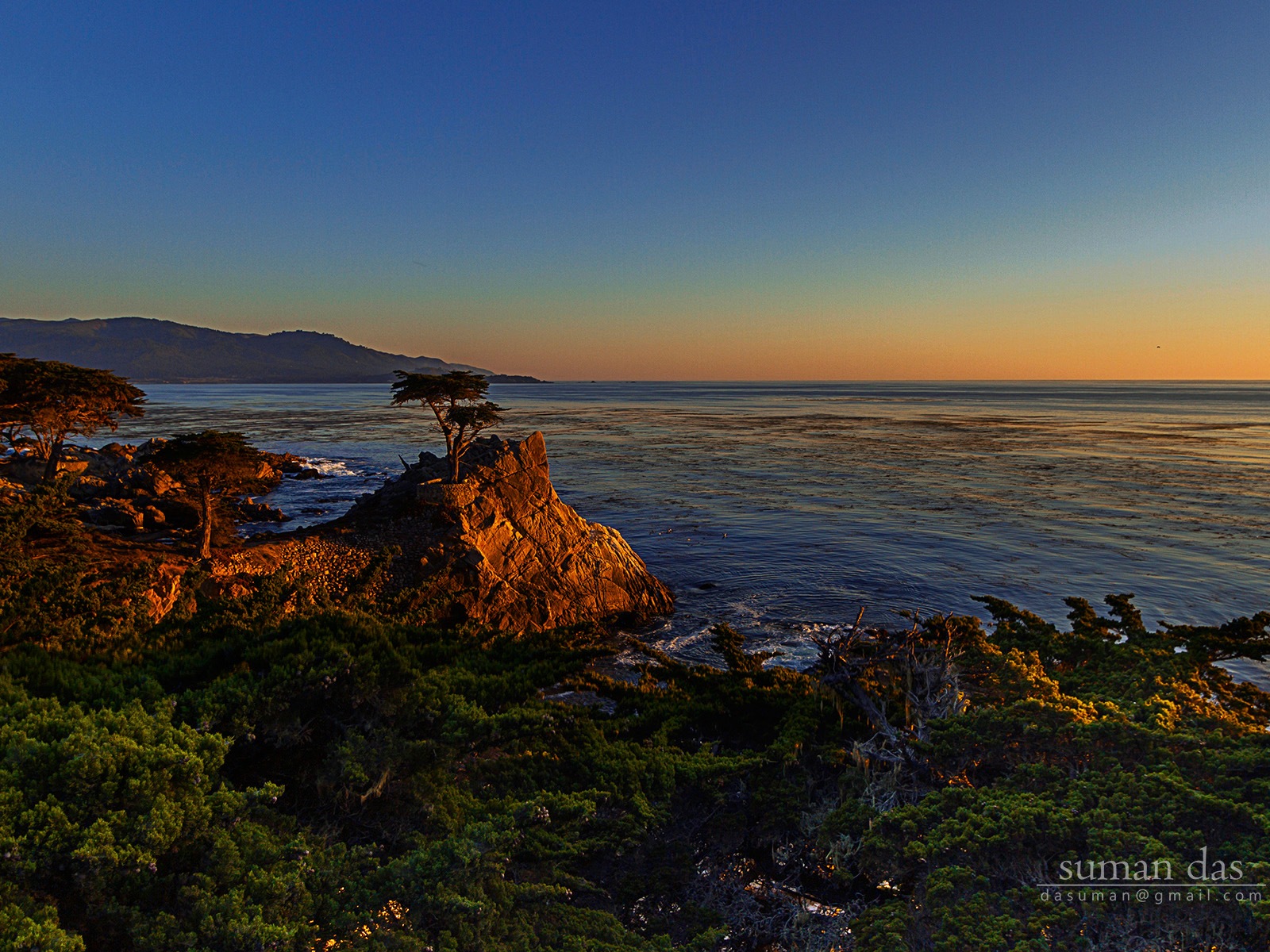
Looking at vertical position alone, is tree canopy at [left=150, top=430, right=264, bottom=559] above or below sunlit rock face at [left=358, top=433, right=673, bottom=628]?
above

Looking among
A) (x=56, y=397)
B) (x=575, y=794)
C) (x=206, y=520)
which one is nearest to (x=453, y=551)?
(x=206, y=520)

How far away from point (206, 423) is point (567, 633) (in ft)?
281

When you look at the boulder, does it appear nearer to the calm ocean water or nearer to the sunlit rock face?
the calm ocean water

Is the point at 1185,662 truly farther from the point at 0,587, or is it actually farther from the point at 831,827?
the point at 0,587

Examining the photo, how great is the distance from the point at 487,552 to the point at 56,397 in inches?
756

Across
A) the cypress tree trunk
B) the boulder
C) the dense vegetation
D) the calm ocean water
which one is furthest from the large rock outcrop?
the boulder

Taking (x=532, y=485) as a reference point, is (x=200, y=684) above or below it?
below

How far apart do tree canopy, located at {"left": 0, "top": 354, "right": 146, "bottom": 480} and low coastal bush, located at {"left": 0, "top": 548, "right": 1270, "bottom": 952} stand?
1810 centimetres

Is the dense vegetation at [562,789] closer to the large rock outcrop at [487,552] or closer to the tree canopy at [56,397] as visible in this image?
the large rock outcrop at [487,552]

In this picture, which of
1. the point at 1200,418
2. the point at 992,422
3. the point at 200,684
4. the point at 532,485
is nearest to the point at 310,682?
the point at 200,684

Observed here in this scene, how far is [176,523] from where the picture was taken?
24.1 m

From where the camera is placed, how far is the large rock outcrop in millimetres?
17625

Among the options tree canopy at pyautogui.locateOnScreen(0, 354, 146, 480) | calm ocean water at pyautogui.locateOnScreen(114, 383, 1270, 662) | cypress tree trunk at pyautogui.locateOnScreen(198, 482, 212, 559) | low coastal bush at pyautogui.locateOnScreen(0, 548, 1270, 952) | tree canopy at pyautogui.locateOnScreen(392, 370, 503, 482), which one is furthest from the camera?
tree canopy at pyautogui.locateOnScreen(392, 370, 503, 482)

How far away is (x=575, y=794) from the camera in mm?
7410
